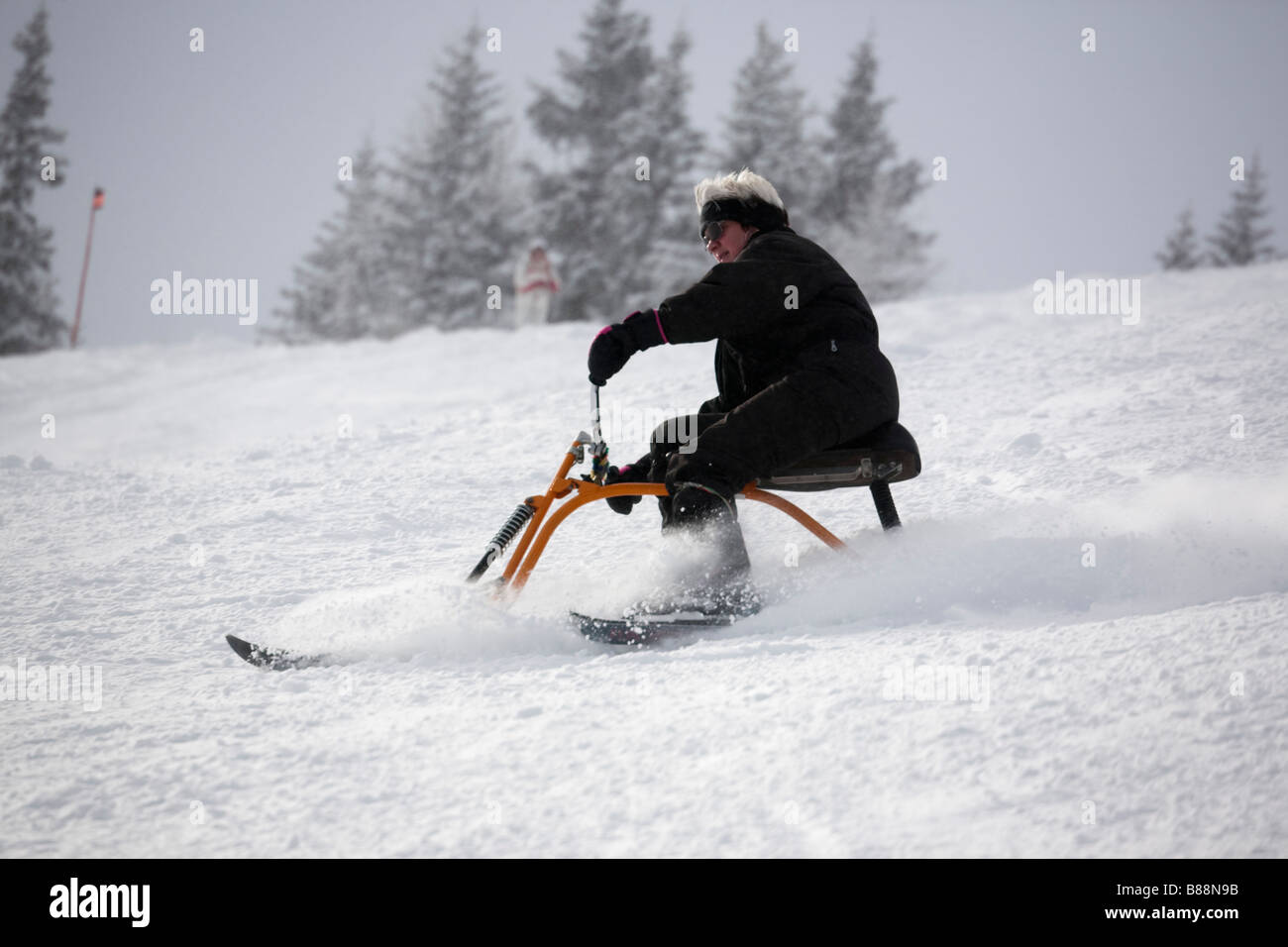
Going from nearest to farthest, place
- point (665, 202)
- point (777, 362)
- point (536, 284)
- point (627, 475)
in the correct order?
point (777, 362)
point (627, 475)
point (536, 284)
point (665, 202)

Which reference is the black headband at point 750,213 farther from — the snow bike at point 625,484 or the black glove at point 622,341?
the snow bike at point 625,484

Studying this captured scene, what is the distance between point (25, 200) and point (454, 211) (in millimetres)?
12336

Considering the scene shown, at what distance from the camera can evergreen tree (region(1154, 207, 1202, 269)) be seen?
38.5m

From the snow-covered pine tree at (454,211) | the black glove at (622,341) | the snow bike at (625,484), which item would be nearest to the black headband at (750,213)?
the black glove at (622,341)

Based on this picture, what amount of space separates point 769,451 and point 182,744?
6.54 feet

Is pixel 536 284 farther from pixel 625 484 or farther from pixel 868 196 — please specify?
pixel 868 196

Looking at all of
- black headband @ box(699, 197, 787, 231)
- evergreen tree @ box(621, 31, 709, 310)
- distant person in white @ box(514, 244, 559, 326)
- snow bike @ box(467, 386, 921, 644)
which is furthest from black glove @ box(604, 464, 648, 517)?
evergreen tree @ box(621, 31, 709, 310)

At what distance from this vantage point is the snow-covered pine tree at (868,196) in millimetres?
31406

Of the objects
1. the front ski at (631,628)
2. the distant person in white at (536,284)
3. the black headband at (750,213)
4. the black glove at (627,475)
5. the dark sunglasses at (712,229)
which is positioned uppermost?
the distant person in white at (536,284)

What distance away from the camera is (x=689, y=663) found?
119 inches

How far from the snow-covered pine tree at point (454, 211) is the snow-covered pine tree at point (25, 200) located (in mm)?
9963

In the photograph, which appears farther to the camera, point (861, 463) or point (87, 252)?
point (87, 252)

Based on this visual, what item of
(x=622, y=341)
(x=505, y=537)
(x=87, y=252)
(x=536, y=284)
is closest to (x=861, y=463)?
(x=622, y=341)
